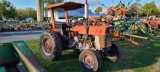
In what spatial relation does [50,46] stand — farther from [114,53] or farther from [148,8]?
[148,8]

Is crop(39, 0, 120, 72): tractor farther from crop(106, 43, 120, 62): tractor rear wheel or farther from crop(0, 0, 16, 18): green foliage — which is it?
crop(0, 0, 16, 18): green foliage

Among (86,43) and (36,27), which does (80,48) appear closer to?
(86,43)

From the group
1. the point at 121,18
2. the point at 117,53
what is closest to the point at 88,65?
the point at 117,53

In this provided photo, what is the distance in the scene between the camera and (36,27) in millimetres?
21688

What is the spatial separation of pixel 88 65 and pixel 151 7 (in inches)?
2082

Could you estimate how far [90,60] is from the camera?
507 cm

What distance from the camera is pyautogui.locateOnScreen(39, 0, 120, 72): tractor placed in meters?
5.13

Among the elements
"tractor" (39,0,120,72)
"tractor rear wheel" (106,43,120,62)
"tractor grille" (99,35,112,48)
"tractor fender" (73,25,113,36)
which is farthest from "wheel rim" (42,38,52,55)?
"tractor rear wheel" (106,43,120,62)

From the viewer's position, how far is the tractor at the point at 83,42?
16.8 ft

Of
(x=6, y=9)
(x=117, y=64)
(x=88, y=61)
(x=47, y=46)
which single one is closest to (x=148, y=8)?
(x=6, y=9)

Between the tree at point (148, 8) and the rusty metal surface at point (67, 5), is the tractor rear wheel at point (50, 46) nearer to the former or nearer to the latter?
the rusty metal surface at point (67, 5)

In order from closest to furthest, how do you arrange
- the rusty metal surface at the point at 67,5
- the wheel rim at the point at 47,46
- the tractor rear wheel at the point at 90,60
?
1. the tractor rear wheel at the point at 90,60
2. the rusty metal surface at the point at 67,5
3. the wheel rim at the point at 47,46

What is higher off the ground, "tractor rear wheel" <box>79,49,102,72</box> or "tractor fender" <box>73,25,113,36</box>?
"tractor fender" <box>73,25,113,36</box>

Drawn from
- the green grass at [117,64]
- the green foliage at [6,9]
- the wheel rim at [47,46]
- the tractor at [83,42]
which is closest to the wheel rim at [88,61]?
the tractor at [83,42]
